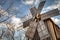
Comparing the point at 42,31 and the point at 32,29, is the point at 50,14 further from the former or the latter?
the point at 32,29

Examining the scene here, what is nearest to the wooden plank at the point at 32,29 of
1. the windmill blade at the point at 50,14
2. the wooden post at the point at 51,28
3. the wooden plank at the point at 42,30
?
the wooden plank at the point at 42,30

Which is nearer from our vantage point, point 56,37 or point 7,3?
point 56,37

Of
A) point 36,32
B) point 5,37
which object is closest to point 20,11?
point 5,37

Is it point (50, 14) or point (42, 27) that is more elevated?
point (50, 14)

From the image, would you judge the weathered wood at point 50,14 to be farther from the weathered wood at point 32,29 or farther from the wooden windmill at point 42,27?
the weathered wood at point 32,29

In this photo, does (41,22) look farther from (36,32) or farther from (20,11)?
(20,11)

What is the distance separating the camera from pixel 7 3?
39.6 feet

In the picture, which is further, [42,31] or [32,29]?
[32,29]

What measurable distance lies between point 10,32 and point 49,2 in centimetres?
647

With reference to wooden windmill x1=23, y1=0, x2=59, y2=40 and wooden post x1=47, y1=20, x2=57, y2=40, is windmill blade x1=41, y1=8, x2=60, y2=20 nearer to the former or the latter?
wooden windmill x1=23, y1=0, x2=59, y2=40

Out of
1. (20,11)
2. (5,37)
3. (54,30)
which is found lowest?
(5,37)

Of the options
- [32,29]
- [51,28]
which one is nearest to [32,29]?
[32,29]

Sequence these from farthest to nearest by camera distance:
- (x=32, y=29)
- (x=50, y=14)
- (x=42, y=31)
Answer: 1. (x=32, y=29)
2. (x=50, y=14)
3. (x=42, y=31)

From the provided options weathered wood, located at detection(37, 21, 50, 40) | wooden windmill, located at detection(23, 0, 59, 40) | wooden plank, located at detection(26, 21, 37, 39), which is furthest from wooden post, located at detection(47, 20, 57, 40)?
wooden plank, located at detection(26, 21, 37, 39)
